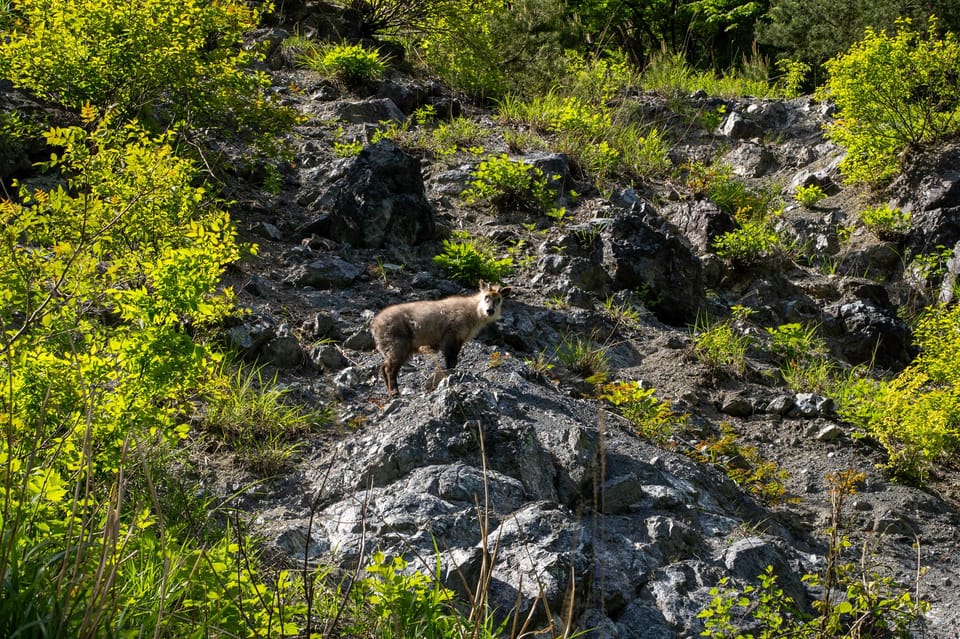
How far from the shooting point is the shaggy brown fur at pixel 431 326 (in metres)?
7.26

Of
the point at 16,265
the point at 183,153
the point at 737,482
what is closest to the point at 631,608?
the point at 737,482

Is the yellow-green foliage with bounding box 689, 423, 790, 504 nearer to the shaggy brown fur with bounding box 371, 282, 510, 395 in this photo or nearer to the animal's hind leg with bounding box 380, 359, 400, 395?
the shaggy brown fur with bounding box 371, 282, 510, 395

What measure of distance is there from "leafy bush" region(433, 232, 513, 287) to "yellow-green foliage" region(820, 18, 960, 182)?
253 inches

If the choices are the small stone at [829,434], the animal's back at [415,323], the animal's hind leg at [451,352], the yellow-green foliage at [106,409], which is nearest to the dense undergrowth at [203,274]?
the yellow-green foliage at [106,409]

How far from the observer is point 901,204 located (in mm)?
13180

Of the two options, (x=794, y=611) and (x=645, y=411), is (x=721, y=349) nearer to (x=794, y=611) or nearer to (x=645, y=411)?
(x=645, y=411)

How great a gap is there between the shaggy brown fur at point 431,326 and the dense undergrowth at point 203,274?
2.82 ft

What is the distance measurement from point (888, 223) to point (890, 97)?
1.95 meters

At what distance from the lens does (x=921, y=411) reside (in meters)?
7.67

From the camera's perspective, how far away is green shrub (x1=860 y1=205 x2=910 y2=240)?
12727 millimetres

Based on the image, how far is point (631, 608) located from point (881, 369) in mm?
7434

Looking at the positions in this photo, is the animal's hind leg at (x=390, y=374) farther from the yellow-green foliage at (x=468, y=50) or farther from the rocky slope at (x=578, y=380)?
the yellow-green foliage at (x=468, y=50)

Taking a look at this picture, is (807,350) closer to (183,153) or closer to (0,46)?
(183,153)

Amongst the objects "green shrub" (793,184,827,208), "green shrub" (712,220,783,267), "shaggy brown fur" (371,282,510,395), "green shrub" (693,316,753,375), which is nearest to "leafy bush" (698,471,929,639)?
"shaggy brown fur" (371,282,510,395)
